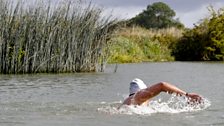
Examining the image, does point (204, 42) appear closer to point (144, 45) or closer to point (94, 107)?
point (144, 45)

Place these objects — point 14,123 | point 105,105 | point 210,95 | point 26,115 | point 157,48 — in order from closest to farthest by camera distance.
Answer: point 14,123 → point 26,115 → point 105,105 → point 210,95 → point 157,48

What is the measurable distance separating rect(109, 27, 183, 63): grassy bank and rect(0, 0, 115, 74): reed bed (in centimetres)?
1421

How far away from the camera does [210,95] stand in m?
14.9

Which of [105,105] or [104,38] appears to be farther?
[104,38]

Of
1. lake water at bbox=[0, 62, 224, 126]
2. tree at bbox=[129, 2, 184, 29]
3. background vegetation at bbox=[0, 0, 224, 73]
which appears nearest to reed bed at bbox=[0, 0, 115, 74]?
background vegetation at bbox=[0, 0, 224, 73]

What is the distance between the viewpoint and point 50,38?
23.8 meters

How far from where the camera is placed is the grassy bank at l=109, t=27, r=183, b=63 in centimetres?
4184

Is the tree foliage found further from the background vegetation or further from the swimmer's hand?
the swimmer's hand

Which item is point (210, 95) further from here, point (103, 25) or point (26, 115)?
point (103, 25)

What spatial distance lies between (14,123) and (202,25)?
3920cm

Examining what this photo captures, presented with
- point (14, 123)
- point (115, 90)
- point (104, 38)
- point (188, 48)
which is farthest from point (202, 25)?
point (14, 123)

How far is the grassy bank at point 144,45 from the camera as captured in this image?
41844mm

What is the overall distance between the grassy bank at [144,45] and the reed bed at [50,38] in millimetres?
14211

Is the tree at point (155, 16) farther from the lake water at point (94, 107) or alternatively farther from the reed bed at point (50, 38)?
the lake water at point (94, 107)
